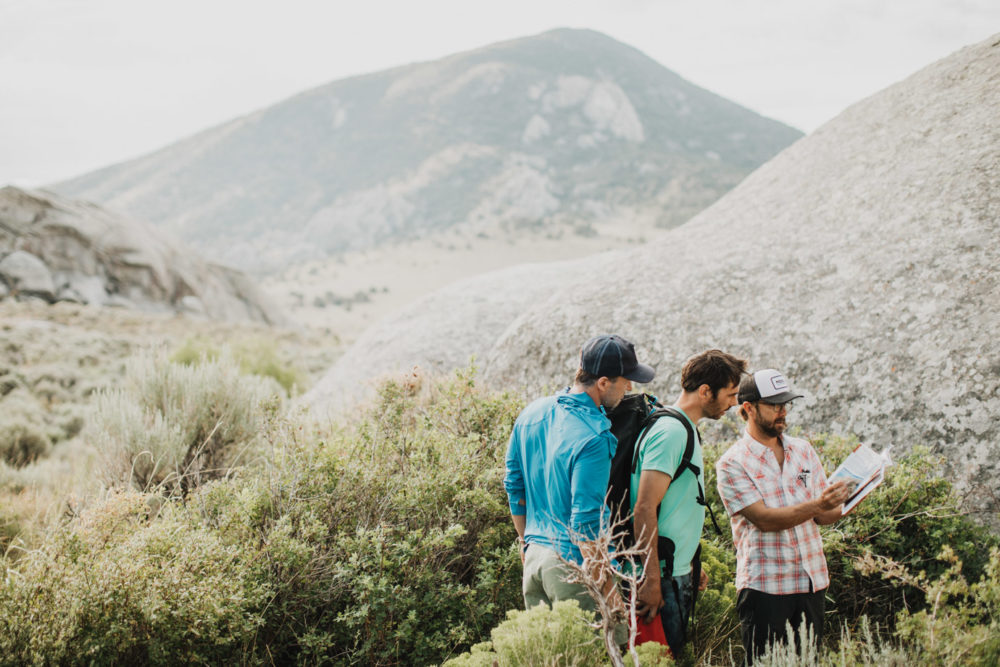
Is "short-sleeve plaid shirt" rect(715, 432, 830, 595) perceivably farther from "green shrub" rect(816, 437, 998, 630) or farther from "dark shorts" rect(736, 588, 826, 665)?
"green shrub" rect(816, 437, 998, 630)

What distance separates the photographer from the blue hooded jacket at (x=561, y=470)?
2758 millimetres

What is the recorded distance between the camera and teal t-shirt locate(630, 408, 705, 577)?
9.34 feet

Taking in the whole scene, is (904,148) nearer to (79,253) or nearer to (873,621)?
(873,621)

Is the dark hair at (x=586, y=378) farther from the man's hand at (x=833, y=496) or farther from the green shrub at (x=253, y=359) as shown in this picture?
the green shrub at (x=253, y=359)

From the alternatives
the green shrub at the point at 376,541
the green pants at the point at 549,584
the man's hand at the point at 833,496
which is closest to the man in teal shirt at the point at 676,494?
the green pants at the point at 549,584

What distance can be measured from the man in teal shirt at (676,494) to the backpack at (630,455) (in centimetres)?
2

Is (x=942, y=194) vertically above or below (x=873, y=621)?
above

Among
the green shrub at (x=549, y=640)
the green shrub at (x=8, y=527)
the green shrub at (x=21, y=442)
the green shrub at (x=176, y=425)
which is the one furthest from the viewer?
the green shrub at (x=21, y=442)

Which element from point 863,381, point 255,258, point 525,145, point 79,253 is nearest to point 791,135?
point 525,145

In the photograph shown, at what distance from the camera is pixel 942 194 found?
16.6 ft

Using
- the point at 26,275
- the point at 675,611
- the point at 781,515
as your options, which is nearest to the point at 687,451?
the point at 781,515

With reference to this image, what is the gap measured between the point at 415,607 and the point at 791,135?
115947mm

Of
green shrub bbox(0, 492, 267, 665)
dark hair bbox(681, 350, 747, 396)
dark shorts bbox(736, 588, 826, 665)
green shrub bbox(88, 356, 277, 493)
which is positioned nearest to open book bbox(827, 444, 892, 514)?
dark shorts bbox(736, 588, 826, 665)

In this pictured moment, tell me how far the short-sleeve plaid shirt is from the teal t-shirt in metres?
0.18
